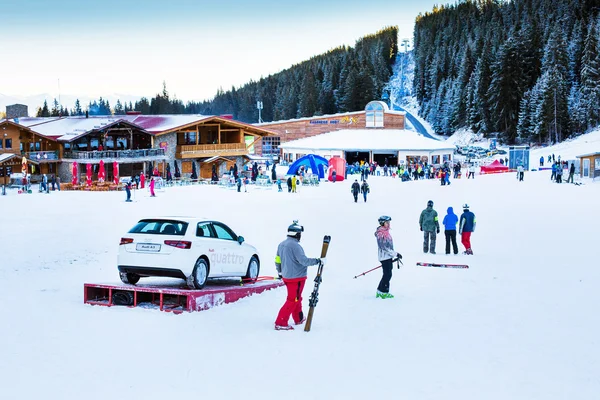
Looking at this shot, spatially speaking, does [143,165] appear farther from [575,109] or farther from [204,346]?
[575,109]

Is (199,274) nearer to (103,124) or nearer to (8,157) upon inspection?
(8,157)

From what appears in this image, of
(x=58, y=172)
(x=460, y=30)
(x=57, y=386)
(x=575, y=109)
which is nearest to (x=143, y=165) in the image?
(x=58, y=172)

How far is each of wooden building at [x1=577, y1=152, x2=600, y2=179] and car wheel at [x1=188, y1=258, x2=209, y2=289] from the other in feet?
105

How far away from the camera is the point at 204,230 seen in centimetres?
1102

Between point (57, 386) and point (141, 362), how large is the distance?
1029 millimetres

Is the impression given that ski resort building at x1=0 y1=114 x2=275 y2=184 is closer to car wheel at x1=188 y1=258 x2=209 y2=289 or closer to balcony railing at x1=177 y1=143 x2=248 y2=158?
balcony railing at x1=177 y1=143 x2=248 y2=158

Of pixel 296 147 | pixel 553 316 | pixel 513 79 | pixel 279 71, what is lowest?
pixel 553 316

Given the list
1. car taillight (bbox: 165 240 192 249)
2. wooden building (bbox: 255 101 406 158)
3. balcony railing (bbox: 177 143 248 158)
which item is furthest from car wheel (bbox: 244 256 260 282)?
wooden building (bbox: 255 101 406 158)

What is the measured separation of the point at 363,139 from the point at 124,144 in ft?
76.7

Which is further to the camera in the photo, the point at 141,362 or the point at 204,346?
the point at 204,346

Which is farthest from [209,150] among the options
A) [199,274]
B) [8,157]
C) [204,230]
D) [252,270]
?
[199,274]

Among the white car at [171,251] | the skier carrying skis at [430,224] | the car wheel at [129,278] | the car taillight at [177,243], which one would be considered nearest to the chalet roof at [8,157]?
the skier carrying skis at [430,224]

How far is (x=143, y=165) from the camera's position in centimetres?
4816

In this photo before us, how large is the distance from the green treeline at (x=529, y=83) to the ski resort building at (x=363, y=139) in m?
16.1
